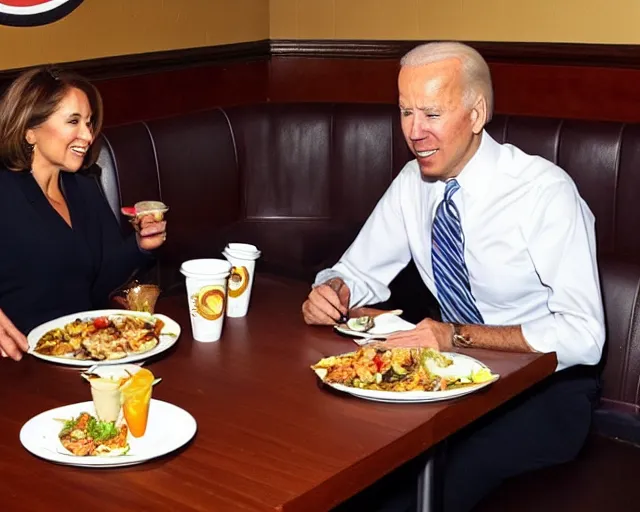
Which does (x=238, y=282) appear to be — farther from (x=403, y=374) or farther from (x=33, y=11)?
(x=33, y=11)

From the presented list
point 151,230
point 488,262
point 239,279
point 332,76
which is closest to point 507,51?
point 332,76

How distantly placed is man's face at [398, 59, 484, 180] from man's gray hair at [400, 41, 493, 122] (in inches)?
0.6

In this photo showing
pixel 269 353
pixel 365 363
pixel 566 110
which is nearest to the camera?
pixel 365 363

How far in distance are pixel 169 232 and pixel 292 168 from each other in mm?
695

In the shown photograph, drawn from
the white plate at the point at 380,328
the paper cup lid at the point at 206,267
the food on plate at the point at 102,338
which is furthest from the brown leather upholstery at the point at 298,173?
the food on plate at the point at 102,338

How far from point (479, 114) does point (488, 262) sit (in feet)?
1.18

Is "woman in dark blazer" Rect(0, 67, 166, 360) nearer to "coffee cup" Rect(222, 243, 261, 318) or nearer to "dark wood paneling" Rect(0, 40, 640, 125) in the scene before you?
"coffee cup" Rect(222, 243, 261, 318)

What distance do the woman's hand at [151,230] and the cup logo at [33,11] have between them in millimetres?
1248

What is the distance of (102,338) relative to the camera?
7.68 ft

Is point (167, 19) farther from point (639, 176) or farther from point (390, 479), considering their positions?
point (390, 479)

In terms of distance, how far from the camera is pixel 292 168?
441 centimetres

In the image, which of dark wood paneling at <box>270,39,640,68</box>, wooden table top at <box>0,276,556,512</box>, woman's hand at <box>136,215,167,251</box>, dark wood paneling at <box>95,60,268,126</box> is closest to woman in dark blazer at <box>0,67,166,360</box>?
woman's hand at <box>136,215,167,251</box>

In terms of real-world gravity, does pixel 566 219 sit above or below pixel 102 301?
above

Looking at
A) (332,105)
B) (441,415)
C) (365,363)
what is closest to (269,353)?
(365,363)
